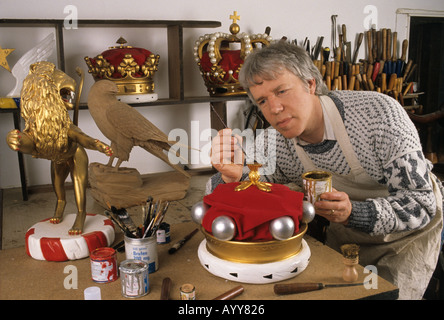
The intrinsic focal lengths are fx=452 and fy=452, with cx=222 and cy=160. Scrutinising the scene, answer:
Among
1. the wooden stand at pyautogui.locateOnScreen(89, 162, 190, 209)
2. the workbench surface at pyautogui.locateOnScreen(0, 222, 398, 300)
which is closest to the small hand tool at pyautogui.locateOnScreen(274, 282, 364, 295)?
the workbench surface at pyautogui.locateOnScreen(0, 222, 398, 300)

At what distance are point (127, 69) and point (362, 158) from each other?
3.85 ft

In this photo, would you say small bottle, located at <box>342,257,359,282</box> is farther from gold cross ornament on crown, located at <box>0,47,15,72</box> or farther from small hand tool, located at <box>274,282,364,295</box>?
gold cross ornament on crown, located at <box>0,47,15,72</box>

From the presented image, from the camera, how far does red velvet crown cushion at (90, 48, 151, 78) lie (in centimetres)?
204

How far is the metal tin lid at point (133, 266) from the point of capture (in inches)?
35.3

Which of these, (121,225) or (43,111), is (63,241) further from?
(43,111)

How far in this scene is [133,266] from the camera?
92cm

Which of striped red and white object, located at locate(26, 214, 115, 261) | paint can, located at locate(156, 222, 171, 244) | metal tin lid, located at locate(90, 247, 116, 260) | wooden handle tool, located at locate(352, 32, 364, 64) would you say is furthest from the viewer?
wooden handle tool, located at locate(352, 32, 364, 64)

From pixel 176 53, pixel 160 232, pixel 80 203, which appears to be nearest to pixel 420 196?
pixel 160 232

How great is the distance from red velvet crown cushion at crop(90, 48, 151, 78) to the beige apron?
994 mm

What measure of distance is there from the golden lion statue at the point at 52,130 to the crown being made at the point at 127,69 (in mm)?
917

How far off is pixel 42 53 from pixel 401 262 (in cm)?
170

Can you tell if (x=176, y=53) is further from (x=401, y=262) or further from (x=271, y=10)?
(x=401, y=262)

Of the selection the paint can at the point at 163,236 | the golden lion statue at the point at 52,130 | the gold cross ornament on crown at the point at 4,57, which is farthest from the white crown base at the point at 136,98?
the paint can at the point at 163,236

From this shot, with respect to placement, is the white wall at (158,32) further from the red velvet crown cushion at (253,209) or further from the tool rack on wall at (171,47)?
the red velvet crown cushion at (253,209)
